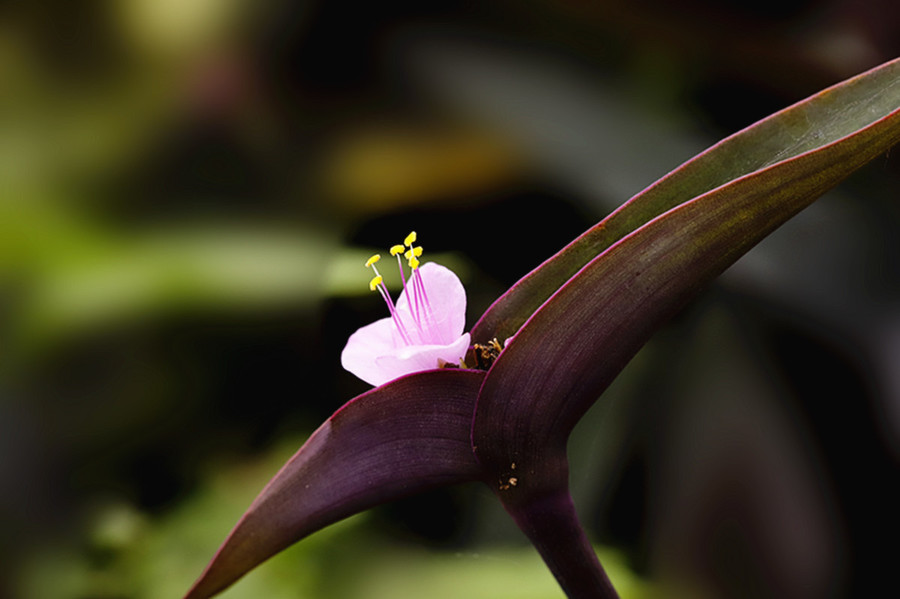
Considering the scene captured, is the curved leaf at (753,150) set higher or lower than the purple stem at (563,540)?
higher

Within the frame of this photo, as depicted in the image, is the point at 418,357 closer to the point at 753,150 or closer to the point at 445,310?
the point at 445,310

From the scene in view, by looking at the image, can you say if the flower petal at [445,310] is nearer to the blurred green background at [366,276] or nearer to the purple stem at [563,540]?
the purple stem at [563,540]

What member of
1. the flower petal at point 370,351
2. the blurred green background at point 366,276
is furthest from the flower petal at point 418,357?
the blurred green background at point 366,276

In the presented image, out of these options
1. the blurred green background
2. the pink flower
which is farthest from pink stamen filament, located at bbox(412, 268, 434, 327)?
the blurred green background

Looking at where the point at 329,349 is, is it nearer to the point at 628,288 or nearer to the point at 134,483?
the point at 134,483

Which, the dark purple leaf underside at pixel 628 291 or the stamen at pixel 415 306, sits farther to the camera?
the stamen at pixel 415 306

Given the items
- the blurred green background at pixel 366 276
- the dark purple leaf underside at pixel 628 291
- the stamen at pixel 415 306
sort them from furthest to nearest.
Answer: the blurred green background at pixel 366 276
the stamen at pixel 415 306
the dark purple leaf underside at pixel 628 291
